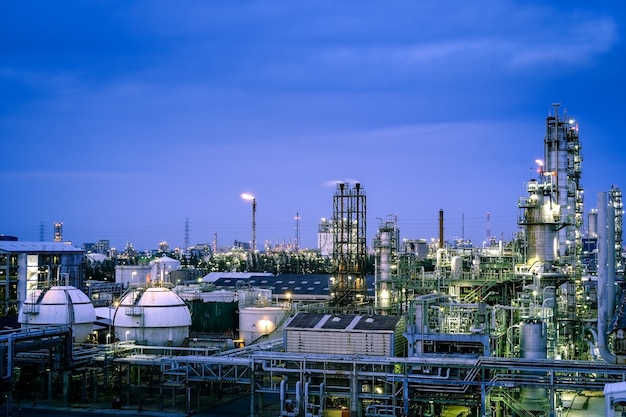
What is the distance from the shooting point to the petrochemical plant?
34531 millimetres

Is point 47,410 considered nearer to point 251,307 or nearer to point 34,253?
point 251,307

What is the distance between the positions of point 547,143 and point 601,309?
24.6 meters

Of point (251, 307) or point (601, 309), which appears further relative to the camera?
point (251, 307)

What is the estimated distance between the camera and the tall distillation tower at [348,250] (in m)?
60.7

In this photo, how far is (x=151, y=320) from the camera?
151 ft

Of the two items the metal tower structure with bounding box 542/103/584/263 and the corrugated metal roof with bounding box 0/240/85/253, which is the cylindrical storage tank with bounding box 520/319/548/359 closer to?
the metal tower structure with bounding box 542/103/584/263

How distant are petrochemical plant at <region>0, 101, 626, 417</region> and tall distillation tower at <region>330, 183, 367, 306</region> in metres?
0.16

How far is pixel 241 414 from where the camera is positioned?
127ft

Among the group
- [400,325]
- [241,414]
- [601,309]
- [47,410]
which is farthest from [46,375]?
[601,309]

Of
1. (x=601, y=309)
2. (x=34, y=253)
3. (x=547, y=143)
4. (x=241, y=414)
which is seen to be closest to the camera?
(x=601, y=309)

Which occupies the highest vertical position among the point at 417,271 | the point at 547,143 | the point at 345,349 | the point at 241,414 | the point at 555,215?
the point at 547,143

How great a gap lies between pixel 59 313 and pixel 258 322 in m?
13.3

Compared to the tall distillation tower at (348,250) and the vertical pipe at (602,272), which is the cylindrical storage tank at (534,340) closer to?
the vertical pipe at (602,272)

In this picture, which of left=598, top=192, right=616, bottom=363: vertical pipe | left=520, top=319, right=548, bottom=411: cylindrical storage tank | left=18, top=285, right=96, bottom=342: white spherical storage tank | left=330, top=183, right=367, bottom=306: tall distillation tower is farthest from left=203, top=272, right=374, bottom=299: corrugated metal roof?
left=598, top=192, right=616, bottom=363: vertical pipe
